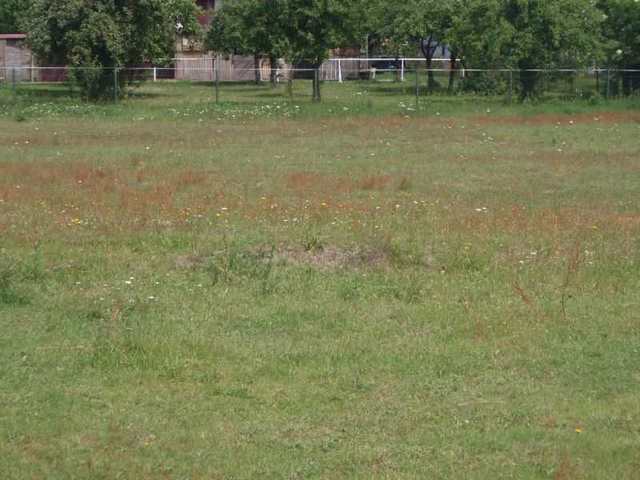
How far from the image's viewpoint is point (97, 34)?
38.6 metres

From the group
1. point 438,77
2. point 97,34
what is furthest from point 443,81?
point 97,34

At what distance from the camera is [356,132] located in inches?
1082

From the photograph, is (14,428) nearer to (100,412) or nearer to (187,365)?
(100,412)

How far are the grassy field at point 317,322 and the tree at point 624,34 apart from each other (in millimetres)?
23760

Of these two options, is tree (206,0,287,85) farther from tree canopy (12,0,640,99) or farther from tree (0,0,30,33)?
tree (0,0,30,33)

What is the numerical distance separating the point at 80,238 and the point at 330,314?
4258 millimetres

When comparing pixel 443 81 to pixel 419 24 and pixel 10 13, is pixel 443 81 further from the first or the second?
pixel 10 13

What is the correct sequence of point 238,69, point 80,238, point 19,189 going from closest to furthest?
point 80,238, point 19,189, point 238,69

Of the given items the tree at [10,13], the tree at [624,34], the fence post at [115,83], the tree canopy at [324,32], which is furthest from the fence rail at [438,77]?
the tree at [10,13]

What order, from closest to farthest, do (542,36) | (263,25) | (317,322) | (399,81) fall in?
(317,322), (542,36), (263,25), (399,81)

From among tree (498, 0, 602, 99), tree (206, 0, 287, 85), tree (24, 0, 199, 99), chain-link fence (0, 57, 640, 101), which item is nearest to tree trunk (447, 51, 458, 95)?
chain-link fence (0, 57, 640, 101)

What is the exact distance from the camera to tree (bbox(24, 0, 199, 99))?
Answer: 38656mm

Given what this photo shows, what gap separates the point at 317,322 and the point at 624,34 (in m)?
→ 36.4

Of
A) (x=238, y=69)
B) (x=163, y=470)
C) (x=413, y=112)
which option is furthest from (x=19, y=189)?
(x=238, y=69)
